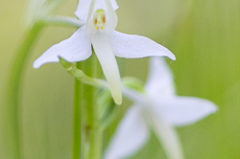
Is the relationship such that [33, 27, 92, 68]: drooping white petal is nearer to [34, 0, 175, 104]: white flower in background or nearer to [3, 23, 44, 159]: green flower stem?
[34, 0, 175, 104]: white flower in background

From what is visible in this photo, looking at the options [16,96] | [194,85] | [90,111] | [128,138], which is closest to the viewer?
[90,111]

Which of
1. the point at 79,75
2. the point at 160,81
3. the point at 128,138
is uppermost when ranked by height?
the point at 79,75

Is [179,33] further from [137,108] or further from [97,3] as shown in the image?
[97,3]

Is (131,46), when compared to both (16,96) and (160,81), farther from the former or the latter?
(160,81)

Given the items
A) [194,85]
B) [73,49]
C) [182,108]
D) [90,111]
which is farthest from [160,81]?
[73,49]

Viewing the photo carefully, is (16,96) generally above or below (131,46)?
below

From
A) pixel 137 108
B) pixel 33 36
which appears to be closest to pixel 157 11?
pixel 137 108

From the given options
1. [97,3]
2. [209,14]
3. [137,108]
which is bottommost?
[137,108]
